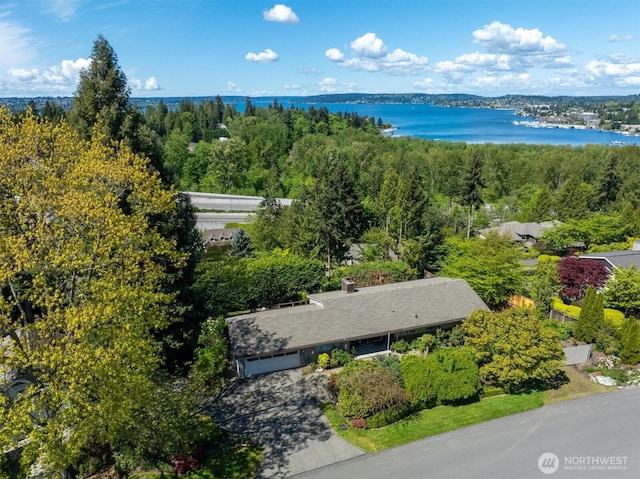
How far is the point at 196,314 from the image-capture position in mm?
26688

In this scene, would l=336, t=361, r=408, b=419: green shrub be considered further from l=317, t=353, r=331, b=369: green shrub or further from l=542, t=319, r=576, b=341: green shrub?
l=542, t=319, r=576, b=341: green shrub

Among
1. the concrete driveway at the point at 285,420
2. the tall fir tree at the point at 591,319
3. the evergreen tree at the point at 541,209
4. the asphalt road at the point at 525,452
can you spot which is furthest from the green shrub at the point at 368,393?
the evergreen tree at the point at 541,209

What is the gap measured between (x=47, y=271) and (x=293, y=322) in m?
15.2

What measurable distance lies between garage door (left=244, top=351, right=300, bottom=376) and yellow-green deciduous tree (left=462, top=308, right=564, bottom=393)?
10.4 metres

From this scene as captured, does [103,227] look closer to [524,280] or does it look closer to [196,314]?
[196,314]

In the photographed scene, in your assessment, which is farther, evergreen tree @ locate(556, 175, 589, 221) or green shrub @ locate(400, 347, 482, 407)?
evergreen tree @ locate(556, 175, 589, 221)

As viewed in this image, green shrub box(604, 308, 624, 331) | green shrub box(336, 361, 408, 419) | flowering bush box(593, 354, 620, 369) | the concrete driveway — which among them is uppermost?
green shrub box(336, 361, 408, 419)

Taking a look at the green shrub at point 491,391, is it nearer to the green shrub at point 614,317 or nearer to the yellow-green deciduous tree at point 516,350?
the yellow-green deciduous tree at point 516,350

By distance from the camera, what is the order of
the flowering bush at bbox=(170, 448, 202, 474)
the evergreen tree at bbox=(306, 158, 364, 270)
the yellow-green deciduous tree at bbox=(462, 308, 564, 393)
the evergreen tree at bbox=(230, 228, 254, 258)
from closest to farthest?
the flowering bush at bbox=(170, 448, 202, 474), the yellow-green deciduous tree at bbox=(462, 308, 564, 393), the evergreen tree at bbox=(306, 158, 364, 270), the evergreen tree at bbox=(230, 228, 254, 258)

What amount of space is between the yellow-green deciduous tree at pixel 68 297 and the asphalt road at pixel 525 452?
883 cm

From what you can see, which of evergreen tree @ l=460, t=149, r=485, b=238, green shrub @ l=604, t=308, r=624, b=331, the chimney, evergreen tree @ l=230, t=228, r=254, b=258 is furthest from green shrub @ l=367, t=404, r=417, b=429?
evergreen tree @ l=460, t=149, r=485, b=238

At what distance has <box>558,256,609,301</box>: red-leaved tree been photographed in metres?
→ 34.0

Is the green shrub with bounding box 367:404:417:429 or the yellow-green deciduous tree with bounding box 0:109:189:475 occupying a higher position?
the yellow-green deciduous tree with bounding box 0:109:189:475

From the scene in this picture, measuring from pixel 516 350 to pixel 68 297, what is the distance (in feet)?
69.5
